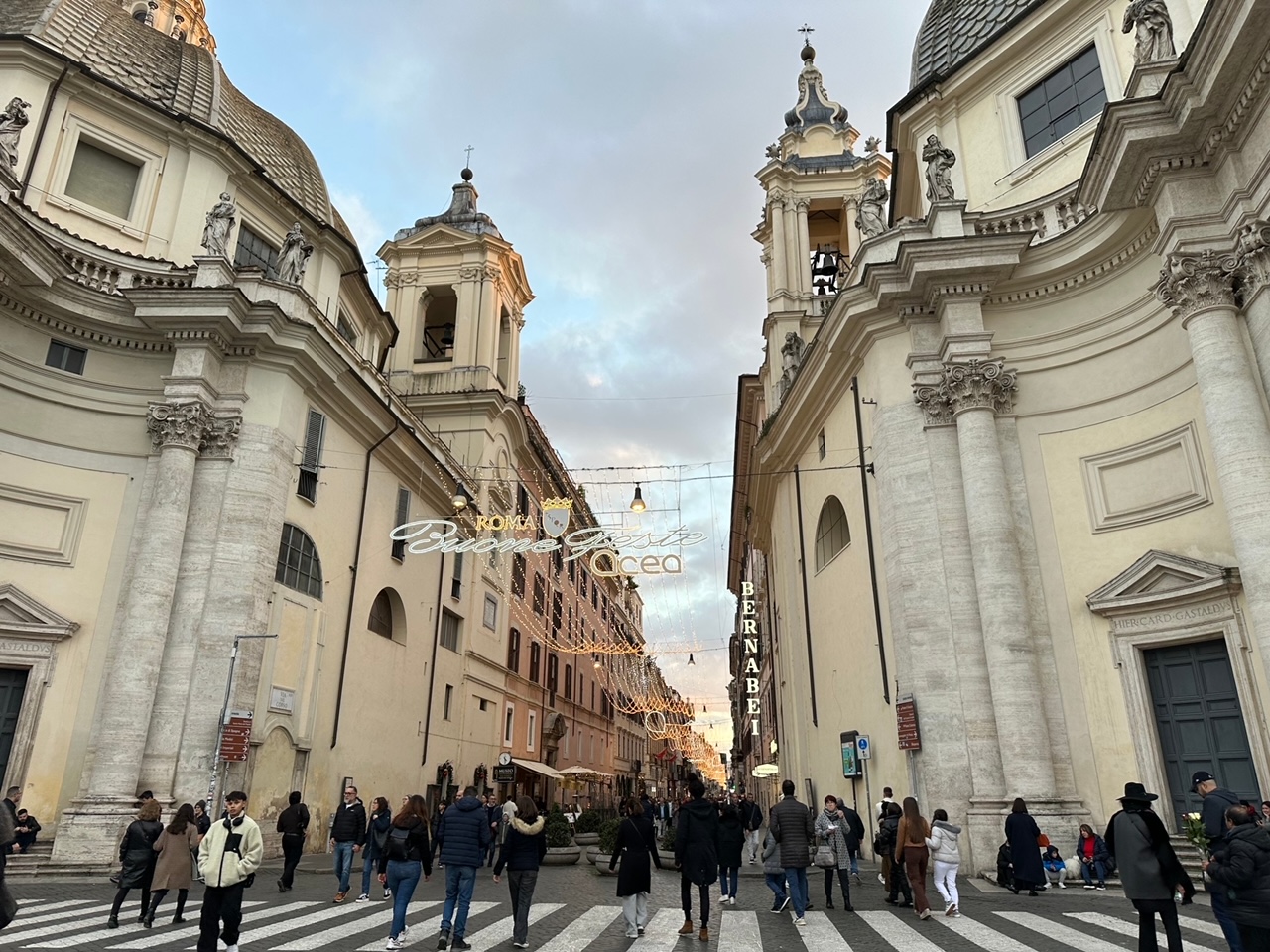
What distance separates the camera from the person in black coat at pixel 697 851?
10023 mm

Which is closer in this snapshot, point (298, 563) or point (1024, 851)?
point (1024, 851)

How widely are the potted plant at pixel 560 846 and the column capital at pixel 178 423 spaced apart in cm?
1232

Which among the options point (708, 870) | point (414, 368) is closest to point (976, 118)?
point (708, 870)

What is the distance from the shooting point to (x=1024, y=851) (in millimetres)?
12875

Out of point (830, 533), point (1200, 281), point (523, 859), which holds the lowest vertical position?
point (523, 859)

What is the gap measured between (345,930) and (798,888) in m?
5.65

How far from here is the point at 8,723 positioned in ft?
57.6

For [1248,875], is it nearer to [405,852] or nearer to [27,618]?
[405,852]

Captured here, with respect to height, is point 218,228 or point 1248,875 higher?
point 218,228

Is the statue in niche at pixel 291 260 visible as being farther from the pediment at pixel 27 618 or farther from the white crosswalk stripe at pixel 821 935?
the white crosswalk stripe at pixel 821 935

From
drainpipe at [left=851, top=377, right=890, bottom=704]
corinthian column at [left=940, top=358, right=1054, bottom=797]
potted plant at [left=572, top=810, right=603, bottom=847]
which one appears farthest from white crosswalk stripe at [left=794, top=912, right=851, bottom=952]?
potted plant at [left=572, top=810, right=603, bottom=847]

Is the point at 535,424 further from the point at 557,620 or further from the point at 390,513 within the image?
the point at 390,513

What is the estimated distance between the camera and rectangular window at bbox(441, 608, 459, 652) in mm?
31156

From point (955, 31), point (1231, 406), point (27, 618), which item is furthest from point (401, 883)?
point (955, 31)
